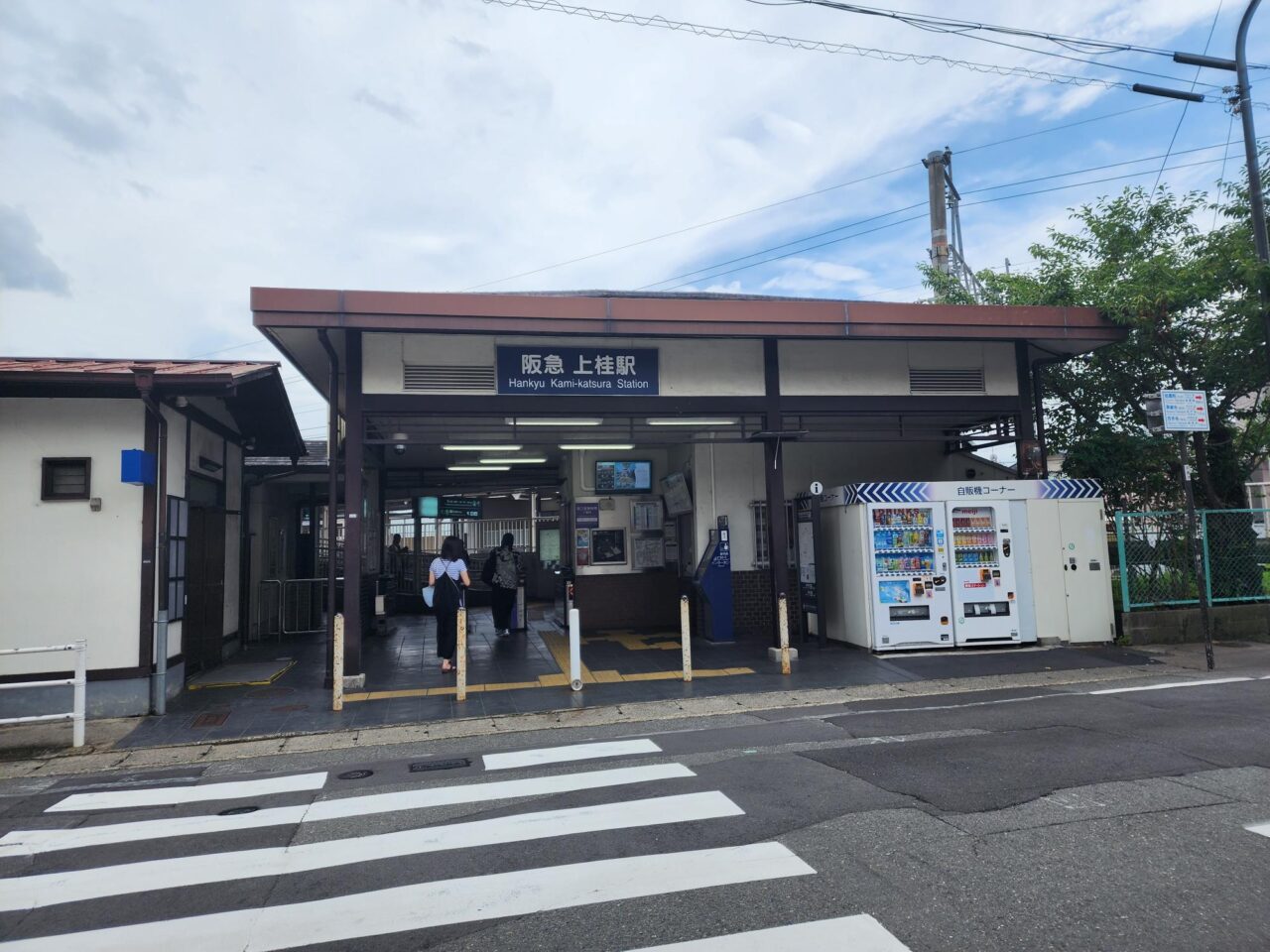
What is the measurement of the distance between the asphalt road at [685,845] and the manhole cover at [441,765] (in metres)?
0.04

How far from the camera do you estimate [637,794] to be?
5941 mm

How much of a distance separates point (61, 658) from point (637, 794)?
717cm

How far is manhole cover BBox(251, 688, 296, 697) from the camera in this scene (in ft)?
33.4

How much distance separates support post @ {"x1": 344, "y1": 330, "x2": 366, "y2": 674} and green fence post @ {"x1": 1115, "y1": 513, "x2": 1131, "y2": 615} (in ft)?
36.5

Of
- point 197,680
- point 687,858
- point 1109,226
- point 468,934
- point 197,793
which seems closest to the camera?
point 468,934

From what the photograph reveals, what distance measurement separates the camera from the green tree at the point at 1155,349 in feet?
42.8

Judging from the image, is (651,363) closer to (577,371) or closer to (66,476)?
(577,371)

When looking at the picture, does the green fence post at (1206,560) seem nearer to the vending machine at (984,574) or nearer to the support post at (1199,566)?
the support post at (1199,566)

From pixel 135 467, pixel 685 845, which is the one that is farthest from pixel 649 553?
pixel 685 845

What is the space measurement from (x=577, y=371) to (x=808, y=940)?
886cm

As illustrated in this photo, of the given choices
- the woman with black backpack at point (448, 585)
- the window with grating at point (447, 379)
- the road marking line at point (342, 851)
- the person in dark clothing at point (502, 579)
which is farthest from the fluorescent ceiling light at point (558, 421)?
the road marking line at point (342, 851)

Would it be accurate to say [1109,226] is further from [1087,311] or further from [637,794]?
[637,794]

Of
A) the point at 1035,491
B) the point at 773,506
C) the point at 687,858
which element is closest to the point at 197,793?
the point at 687,858

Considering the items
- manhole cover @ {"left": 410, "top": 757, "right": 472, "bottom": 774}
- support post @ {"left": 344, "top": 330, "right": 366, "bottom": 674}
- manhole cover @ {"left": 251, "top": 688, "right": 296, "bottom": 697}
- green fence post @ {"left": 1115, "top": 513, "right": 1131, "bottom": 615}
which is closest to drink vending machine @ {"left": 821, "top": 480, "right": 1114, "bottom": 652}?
green fence post @ {"left": 1115, "top": 513, "right": 1131, "bottom": 615}
